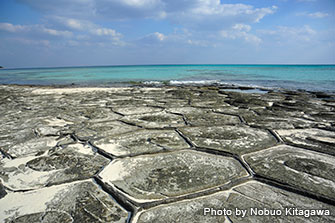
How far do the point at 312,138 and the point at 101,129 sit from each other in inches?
86.2

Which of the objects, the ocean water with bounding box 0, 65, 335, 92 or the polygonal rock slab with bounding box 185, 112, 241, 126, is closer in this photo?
the polygonal rock slab with bounding box 185, 112, 241, 126

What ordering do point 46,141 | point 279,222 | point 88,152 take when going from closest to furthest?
point 279,222 < point 88,152 < point 46,141

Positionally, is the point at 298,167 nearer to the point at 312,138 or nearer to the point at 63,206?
the point at 312,138

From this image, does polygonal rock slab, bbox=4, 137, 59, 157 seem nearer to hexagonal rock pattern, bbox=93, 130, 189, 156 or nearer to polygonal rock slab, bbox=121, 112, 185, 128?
hexagonal rock pattern, bbox=93, 130, 189, 156

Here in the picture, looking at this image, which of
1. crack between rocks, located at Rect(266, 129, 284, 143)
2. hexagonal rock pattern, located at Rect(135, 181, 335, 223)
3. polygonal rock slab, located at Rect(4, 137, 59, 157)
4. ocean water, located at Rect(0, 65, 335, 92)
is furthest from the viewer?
ocean water, located at Rect(0, 65, 335, 92)

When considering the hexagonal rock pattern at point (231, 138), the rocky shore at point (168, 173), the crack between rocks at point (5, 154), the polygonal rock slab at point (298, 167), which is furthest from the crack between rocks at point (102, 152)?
the polygonal rock slab at point (298, 167)

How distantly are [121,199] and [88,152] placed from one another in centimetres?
76

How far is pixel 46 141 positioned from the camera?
196 cm

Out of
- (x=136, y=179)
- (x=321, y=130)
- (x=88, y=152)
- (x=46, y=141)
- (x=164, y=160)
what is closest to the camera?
(x=136, y=179)

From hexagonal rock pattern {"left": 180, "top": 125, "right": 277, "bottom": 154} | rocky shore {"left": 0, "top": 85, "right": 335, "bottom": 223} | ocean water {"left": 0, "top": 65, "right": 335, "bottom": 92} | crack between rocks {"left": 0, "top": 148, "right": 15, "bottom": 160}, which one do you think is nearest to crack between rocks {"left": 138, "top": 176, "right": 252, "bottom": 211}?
rocky shore {"left": 0, "top": 85, "right": 335, "bottom": 223}

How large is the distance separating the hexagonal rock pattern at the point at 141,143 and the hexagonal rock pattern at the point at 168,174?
0.13m

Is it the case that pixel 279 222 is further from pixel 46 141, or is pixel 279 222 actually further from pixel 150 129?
pixel 46 141

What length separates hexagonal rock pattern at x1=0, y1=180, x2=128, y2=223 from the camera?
38.4 inches

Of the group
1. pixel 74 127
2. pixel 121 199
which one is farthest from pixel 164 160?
pixel 74 127
